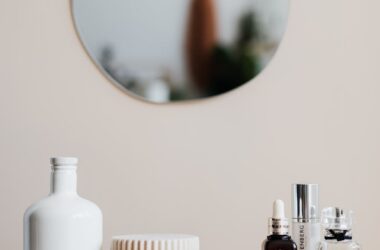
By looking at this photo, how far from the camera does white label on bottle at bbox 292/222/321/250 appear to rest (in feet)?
3.55

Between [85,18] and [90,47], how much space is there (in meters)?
0.07

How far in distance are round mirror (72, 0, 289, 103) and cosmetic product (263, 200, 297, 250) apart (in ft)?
1.47

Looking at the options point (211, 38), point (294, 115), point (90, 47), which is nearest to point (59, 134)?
point (90, 47)

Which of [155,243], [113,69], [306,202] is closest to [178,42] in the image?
[113,69]

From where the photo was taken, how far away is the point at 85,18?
137cm

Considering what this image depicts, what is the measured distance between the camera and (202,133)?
140 cm

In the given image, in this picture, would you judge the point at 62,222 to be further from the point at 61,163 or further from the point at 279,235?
the point at 279,235

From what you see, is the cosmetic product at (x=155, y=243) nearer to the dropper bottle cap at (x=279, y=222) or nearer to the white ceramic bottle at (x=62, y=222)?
the white ceramic bottle at (x=62, y=222)

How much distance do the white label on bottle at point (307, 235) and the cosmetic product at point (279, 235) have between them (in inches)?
3.5

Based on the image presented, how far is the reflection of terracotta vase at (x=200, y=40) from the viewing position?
4.52ft

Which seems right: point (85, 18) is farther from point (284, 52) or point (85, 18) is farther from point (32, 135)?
point (284, 52)

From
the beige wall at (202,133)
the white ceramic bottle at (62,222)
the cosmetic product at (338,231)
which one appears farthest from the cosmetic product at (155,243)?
the beige wall at (202,133)

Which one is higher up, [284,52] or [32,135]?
[284,52]

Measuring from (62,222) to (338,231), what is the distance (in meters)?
0.45
